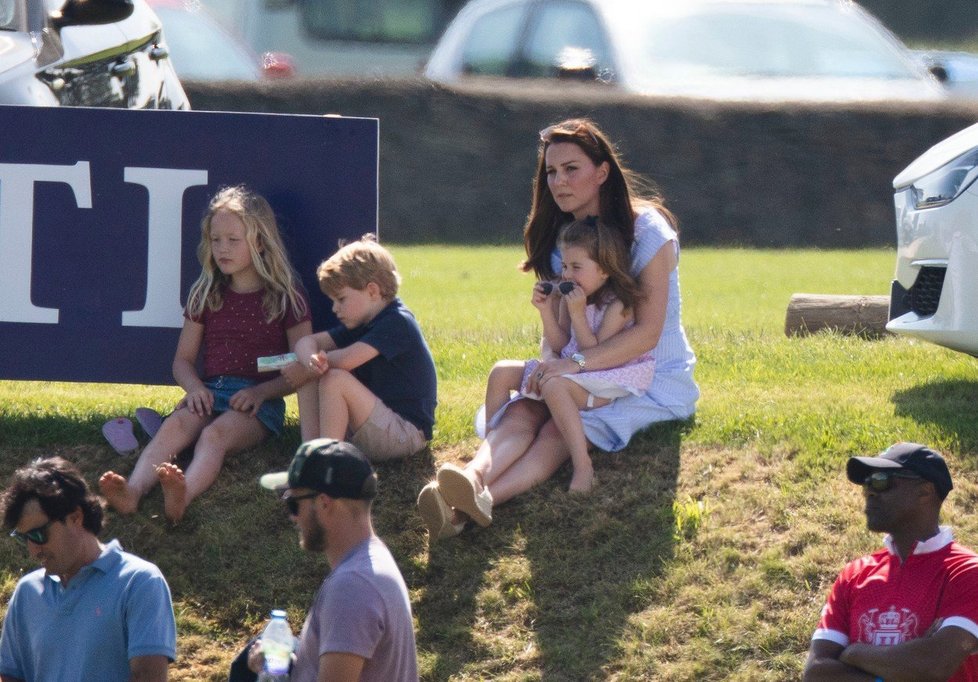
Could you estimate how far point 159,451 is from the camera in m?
6.88

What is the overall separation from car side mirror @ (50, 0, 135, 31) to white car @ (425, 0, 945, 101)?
341 inches

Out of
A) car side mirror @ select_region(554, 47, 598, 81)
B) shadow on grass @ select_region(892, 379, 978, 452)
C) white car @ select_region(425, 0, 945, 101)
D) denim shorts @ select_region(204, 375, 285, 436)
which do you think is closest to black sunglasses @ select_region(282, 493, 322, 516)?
denim shorts @ select_region(204, 375, 285, 436)

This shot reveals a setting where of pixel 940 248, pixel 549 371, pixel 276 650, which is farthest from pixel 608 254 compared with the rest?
pixel 276 650

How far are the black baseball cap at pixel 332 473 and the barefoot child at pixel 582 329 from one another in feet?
7.31

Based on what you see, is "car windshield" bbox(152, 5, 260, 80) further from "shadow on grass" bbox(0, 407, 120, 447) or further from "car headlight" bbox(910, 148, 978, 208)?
"car headlight" bbox(910, 148, 978, 208)

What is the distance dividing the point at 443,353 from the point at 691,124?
28.0 ft

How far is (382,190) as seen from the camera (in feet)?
57.1

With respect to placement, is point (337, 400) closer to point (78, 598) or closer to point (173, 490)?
point (173, 490)

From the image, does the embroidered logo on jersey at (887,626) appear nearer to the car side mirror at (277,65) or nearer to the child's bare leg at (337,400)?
the child's bare leg at (337,400)

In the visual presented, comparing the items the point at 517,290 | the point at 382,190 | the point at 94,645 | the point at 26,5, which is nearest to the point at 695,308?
the point at 517,290

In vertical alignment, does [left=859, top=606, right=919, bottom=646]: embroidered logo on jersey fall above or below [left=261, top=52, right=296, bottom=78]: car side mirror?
above

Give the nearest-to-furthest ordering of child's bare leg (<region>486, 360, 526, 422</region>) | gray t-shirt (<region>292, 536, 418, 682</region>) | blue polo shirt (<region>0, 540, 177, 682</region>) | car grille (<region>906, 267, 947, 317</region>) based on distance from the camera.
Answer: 1. gray t-shirt (<region>292, 536, 418, 682</region>)
2. blue polo shirt (<region>0, 540, 177, 682</region>)
3. child's bare leg (<region>486, 360, 526, 422</region>)
4. car grille (<region>906, 267, 947, 317</region>)

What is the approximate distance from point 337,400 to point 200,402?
687mm

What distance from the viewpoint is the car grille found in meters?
7.29
